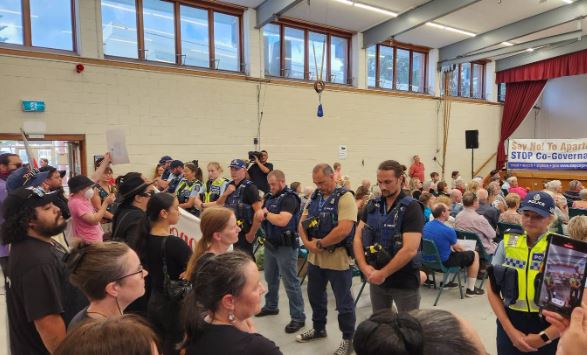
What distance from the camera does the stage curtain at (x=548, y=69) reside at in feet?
36.7

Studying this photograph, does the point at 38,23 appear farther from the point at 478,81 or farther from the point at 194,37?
the point at 478,81

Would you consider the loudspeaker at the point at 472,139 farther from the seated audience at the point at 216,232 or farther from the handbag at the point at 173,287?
the handbag at the point at 173,287

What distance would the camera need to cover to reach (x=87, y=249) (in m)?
1.46

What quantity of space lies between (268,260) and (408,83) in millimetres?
9197

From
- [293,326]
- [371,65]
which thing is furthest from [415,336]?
[371,65]

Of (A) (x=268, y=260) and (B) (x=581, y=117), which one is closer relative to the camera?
(A) (x=268, y=260)

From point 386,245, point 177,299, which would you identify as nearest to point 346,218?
point 386,245

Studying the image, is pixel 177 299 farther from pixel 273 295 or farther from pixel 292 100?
pixel 292 100

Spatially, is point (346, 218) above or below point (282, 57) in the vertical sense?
below

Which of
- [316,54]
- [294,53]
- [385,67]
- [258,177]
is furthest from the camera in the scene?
[385,67]

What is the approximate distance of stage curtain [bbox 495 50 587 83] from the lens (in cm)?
1117

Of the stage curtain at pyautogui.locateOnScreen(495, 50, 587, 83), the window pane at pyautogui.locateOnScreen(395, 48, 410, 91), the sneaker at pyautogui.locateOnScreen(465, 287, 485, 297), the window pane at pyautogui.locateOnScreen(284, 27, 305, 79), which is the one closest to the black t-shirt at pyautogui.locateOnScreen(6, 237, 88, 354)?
the sneaker at pyautogui.locateOnScreen(465, 287, 485, 297)

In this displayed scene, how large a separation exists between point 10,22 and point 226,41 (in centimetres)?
377

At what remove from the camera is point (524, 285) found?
1.86 m
